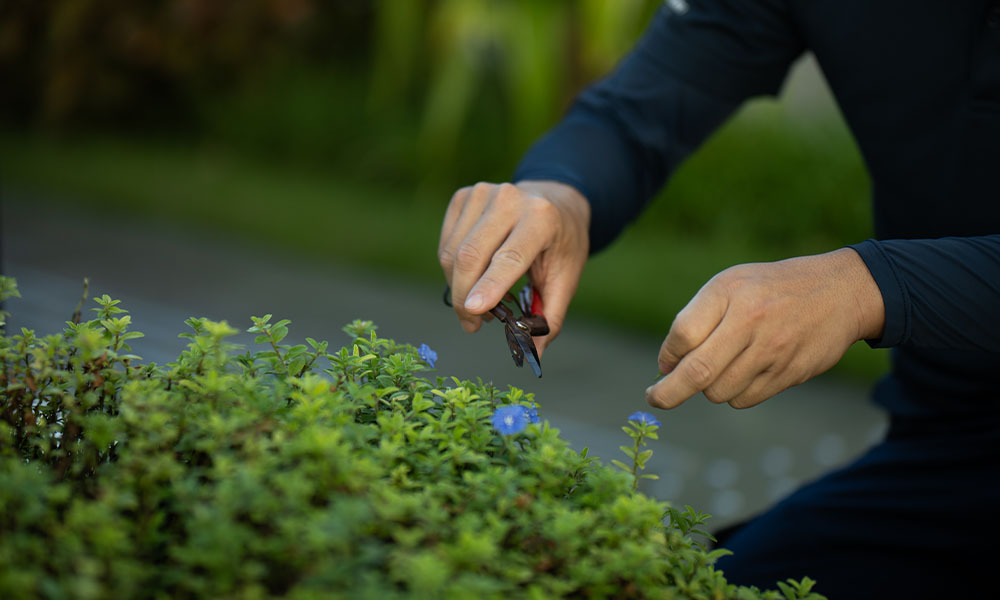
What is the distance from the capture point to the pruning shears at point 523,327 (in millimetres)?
1274

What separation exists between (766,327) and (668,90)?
86cm

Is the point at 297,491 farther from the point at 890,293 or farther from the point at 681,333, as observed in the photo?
the point at 890,293

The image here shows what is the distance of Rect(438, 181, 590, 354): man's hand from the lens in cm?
135

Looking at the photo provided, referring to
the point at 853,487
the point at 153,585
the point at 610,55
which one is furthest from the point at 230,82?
the point at 153,585

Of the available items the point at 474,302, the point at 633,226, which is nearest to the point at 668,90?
the point at 474,302

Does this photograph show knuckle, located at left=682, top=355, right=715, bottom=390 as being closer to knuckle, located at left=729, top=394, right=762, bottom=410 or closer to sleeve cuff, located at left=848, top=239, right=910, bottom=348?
knuckle, located at left=729, top=394, right=762, bottom=410

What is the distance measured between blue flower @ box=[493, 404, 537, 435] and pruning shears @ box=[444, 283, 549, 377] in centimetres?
25

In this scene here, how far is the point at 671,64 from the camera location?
6.03 ft

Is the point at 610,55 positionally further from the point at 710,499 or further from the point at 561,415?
the point at 710,499

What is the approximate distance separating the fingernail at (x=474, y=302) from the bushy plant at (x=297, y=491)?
0.19m

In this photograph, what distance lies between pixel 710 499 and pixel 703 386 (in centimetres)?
179

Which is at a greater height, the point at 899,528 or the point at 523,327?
the point at 523,327

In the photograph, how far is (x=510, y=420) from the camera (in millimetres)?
966

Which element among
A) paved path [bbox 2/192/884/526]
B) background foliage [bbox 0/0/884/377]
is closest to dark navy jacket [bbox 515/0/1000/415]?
paved path [bbox 2/192/884/526]
